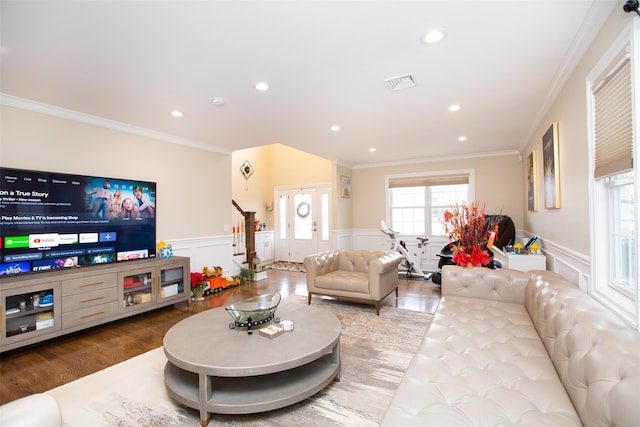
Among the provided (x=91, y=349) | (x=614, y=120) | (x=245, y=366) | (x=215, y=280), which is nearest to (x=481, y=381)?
(x=245, y=366)

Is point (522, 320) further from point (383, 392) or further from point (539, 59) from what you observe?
point (539, 59)

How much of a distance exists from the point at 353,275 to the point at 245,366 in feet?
8.32

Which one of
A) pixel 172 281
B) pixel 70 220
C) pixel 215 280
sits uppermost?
pixel 70 220

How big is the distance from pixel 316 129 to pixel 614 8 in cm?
309

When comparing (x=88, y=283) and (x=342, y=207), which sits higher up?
(x=342, y=207)

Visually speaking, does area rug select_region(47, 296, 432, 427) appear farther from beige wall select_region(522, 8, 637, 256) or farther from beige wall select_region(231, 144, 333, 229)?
beige wall select_region(231, 144, 333, 229)

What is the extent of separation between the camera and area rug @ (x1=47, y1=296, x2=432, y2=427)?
180 centimetres

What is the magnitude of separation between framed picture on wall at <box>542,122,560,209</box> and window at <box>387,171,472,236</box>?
2886mm

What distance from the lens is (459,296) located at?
2867 mm

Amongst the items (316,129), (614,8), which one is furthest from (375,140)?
(614,8)

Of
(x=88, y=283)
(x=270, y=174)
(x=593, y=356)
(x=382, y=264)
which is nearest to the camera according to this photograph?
(x=593, y=356)

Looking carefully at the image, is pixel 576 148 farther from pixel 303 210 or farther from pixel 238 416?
pixel 303 210

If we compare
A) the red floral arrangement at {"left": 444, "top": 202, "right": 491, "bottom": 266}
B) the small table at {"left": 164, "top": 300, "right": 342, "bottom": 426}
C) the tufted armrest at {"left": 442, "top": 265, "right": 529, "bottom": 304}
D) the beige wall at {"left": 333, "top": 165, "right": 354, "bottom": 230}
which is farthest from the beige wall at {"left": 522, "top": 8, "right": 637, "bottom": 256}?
the beige wall at {"left": 333, "top": 165, "right": 354, "bottom": 230}

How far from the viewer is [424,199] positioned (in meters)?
6.64
